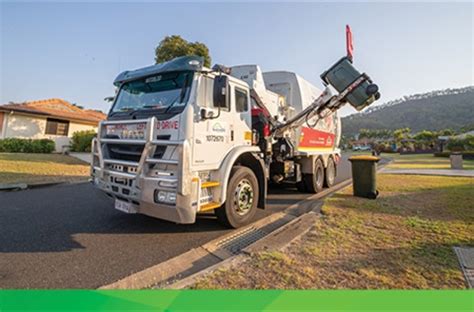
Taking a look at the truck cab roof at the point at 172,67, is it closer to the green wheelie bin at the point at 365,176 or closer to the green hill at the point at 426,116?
the green wheelie bin at the point at 365,176

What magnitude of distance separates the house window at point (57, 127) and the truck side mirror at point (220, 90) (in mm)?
19512

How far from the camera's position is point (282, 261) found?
3158 mm

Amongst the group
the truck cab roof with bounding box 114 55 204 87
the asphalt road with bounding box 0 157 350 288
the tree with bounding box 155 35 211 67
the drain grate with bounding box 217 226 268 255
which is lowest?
the drain grate with bounding box 217 226 268 255

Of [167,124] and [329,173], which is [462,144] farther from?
[167,124]

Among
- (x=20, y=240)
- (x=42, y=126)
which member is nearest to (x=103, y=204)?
(x=20, y=240)

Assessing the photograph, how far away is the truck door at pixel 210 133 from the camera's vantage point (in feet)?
12.7

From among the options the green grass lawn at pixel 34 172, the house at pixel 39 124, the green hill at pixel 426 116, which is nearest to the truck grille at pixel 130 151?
the green grass lawn at pixel 34 172

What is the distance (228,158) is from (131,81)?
2222 millimetres

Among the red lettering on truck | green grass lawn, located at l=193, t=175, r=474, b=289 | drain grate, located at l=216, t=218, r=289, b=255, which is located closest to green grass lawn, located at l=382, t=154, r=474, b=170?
green grass lawn, located at l=193, t=175, r=474, b=289

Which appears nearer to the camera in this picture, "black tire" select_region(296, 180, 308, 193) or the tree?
"black tire" select_region(296, 180, 308, 193)

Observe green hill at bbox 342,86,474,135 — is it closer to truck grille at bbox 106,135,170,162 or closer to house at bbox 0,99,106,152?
house at bbox 0,99,106,152

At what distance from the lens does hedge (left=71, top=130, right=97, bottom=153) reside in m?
17.7

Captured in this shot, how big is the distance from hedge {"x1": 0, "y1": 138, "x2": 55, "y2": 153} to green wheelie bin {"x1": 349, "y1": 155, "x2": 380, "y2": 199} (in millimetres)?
18654

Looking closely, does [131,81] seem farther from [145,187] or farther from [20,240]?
[20,240]
